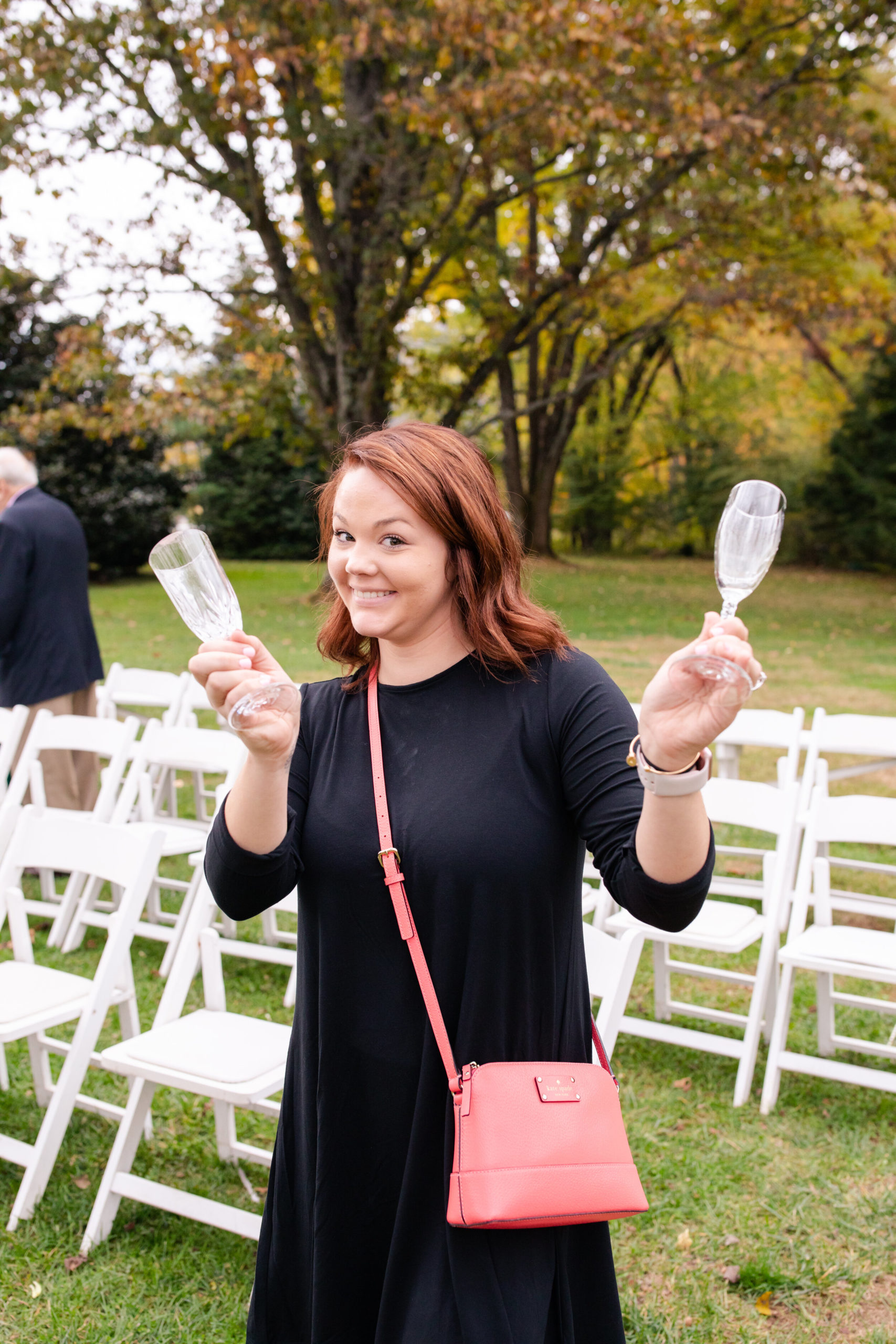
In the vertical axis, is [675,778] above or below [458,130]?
below

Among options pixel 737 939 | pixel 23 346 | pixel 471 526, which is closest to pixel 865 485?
pixel 23 346

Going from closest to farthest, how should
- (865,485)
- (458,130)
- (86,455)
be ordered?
(458,130) → (86,455) → (865,485)

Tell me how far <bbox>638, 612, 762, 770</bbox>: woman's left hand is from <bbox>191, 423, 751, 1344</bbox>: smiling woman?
0.24 metres

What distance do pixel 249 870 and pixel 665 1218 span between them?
2.25 m

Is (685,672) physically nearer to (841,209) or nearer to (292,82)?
(292,82)

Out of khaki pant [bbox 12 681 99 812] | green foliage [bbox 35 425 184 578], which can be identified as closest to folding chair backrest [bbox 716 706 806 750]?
khaki pant [bbox 12 681 99 812]

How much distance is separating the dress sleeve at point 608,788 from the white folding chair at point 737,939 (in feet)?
7.39

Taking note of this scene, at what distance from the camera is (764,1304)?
9.52ft

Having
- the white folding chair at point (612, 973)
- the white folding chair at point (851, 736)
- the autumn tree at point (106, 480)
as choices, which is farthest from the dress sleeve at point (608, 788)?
the autumn tree at point (106, 480)

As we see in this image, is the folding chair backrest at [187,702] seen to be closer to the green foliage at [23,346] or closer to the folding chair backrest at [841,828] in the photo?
the folding chair backrest at [841,828]

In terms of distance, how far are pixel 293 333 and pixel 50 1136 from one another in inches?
485

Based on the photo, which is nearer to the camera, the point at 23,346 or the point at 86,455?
the point at 23,346

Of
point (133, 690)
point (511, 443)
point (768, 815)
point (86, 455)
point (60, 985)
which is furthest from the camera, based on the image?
point (511, 443)

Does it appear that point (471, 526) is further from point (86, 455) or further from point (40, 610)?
point (86, 455)
